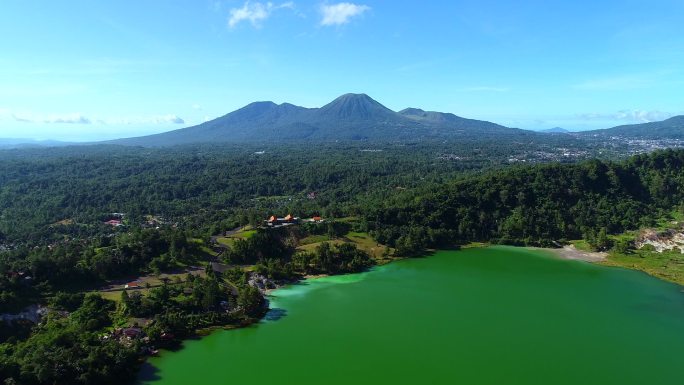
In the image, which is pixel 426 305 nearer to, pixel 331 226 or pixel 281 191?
pixel 331 226

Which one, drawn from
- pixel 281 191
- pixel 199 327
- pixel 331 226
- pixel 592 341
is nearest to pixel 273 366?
pixel 199 327

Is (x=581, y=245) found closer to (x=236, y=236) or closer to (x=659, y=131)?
(x=236, y=236)

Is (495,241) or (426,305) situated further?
(495,241)

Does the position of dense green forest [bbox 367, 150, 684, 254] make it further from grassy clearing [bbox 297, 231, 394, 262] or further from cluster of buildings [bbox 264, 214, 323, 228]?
cluster of buildings [bbox 264, 214, 323, 228]

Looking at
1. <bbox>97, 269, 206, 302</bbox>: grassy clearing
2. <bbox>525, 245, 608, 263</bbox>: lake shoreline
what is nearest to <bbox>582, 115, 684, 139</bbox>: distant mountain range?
<bbox>525, 245, 608, 263</bbox>: lake shoreline

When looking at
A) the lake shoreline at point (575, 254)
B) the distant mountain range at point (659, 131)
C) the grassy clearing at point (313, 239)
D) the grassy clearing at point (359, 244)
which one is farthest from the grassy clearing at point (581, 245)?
the distant mountain range at point (659, 131)

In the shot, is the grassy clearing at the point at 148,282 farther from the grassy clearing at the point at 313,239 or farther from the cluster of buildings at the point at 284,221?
the cluster of buildings at the point at 284,221
